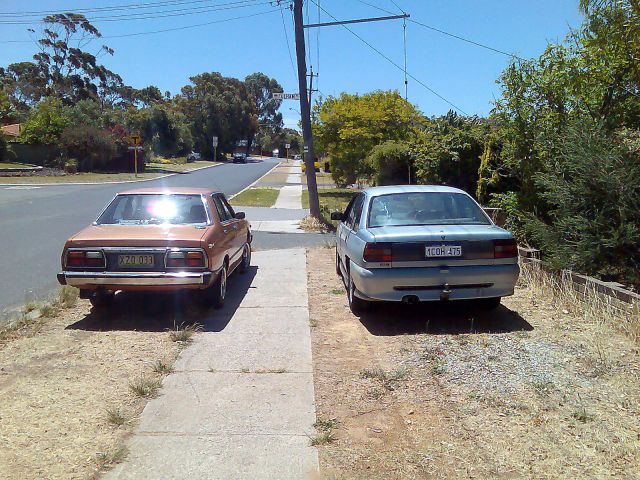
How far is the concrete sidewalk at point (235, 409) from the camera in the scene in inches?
149

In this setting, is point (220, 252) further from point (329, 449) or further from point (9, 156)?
point (9, 156)

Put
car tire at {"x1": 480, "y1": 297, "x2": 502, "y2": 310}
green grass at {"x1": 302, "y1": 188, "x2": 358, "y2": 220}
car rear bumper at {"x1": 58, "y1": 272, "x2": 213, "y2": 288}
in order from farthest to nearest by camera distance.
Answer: green grass at {"x1": 302, "y1": 188, "x2": 358, "y2": 220} → car tire at {"x1": 480, "y1": 297, "x2": 502, "y2": 310} → car rear bumper at {"x1": 58, "y1": 272, "x2": 213, "y2": 288}

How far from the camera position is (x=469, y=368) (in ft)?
17.5

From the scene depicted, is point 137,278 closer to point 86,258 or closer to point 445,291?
point 86,258

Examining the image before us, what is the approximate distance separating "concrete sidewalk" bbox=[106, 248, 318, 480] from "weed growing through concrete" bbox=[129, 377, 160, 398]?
0.08m

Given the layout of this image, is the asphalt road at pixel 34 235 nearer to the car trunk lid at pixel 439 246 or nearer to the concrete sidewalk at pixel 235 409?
the concrete sidewalk at pixel 235 409

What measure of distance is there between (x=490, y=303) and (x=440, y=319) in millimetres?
612

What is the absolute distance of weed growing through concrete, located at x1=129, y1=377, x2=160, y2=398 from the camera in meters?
4.85

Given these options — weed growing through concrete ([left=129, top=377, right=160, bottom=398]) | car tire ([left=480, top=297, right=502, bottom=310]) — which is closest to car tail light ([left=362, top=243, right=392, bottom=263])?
car tire ([left=480, top=297, right=502, bottom=310])

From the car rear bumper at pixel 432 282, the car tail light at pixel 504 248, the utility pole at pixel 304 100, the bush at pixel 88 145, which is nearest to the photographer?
the car rear bumper at pixel 432 282

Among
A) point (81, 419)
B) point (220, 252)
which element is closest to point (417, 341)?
point (220, 252)

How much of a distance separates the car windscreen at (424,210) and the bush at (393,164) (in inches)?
472

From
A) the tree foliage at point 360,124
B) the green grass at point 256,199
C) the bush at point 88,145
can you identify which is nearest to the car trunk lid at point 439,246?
the green grass at point 256,199

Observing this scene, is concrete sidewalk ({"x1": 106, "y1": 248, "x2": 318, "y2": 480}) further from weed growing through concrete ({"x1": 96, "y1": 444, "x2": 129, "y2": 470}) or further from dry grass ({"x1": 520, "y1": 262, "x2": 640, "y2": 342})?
dry grass ({"x1": 520, "y1": 262, "x2": 640, "y2": 342})
